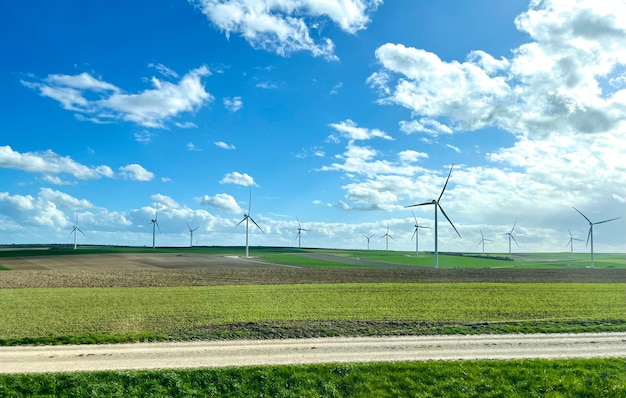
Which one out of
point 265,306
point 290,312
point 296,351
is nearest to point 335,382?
point 296,351

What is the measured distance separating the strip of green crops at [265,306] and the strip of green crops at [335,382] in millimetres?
8898

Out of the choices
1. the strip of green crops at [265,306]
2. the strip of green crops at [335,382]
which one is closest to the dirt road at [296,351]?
the strip of green crops at [335,382]

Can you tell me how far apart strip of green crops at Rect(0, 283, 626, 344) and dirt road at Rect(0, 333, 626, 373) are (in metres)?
3.81

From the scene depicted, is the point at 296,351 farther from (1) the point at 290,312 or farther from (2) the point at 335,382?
(1) the point at 290,312

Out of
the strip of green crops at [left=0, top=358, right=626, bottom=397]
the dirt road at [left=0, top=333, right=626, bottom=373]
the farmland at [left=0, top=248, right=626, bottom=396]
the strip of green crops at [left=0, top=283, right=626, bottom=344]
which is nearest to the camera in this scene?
the strip of green crops at [left=0, top=358, right=626, bottom=397]

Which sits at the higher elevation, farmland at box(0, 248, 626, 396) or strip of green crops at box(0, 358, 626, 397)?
farmland at box(0, 248, 626, 396)

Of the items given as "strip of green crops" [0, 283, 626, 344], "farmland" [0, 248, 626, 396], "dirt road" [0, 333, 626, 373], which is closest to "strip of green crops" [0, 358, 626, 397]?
"farmland" [0, 248, 626, 396]

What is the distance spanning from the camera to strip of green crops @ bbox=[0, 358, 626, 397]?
2019cm

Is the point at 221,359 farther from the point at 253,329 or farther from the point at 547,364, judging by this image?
the point at 547,364

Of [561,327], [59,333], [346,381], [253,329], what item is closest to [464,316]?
[561,327]

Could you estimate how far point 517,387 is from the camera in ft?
68.0

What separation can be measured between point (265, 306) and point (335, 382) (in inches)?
830

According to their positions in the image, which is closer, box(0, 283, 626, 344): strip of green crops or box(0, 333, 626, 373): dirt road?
box(0, 333, 626, 373): dirt road

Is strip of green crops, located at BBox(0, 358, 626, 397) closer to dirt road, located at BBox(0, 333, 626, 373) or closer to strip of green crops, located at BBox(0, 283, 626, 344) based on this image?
dirt road, located at BBox(0, 333, 626, 373)
